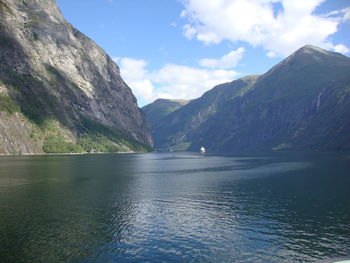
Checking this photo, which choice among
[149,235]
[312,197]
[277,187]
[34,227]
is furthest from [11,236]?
[277,187]

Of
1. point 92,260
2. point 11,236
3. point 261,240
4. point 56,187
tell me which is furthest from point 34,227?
point 56,187

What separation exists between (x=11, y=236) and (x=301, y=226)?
43.1 meters

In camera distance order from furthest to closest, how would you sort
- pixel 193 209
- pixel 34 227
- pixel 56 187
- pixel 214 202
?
pixel 56 187
pixel 214 202
pixel 193 209
pixel 34 227

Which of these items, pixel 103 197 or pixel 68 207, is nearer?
pixel 68 207

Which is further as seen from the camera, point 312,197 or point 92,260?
point 312,197

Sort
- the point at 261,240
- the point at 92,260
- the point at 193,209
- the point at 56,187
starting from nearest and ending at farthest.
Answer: the point at 92,260 → the point at 261,240 → the point at 193,209 → the point at 56,187

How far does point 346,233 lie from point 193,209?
2677 cm

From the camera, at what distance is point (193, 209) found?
6019cm

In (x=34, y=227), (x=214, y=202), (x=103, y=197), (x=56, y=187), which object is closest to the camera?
(x=34, y=227)

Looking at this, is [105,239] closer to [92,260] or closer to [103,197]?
[92,260]

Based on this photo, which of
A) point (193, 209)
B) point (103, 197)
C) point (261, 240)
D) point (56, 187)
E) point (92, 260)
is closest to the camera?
point (92, 260)

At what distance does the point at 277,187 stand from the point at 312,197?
16129mm

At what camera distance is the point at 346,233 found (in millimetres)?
43781

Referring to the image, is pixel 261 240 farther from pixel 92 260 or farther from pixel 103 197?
pixel 103 197
